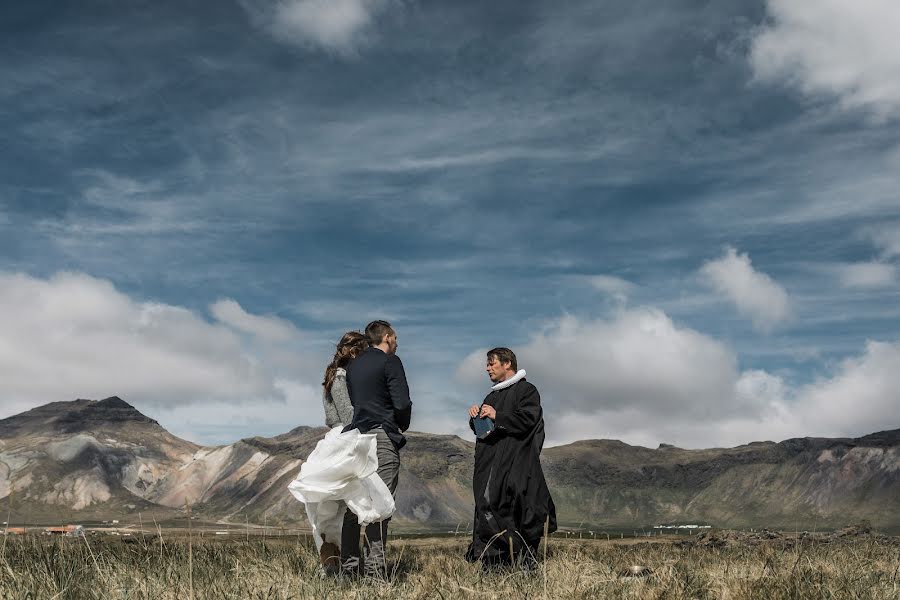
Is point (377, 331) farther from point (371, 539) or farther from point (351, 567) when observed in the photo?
point (351, 567)

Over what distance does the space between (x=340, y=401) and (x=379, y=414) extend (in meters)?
0.75

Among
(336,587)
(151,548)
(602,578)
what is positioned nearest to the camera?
(336,587)

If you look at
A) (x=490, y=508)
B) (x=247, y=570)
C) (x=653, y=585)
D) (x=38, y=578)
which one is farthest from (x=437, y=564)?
(x=38, y=578)

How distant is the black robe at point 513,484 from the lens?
904cm

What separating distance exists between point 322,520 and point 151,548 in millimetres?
2197

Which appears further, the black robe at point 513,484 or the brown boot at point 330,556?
the black robe at point 513,484

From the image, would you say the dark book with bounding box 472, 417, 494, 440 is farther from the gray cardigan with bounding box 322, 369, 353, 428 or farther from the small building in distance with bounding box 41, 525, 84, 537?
the small building in distance with bounding box 41, 525, 84, 537

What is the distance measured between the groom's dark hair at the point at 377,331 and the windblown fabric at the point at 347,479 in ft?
4.04

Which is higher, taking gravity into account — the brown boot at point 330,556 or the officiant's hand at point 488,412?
the officiant's hand at point 488,412

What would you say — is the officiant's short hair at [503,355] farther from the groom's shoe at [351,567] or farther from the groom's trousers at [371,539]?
the groom's shoe at [351,567]

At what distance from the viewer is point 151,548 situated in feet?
28.9

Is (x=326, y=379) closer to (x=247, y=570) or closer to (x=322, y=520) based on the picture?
(x=322, y=520)

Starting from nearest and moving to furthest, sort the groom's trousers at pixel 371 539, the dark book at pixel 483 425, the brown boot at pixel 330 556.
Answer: the groom's trousers at pixel 371 539
the brown boot at pixel 330 556
the dark book at pixel 483 425

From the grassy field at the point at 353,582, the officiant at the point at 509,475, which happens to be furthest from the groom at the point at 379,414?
the officiant at the point at 509,475
